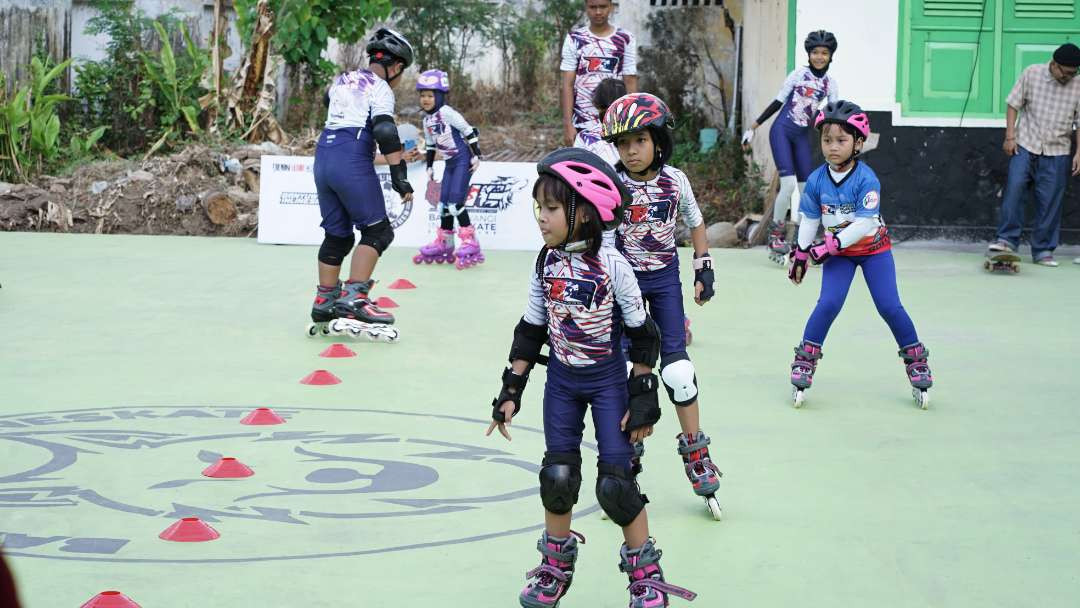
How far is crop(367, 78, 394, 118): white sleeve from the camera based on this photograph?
9.13 meters

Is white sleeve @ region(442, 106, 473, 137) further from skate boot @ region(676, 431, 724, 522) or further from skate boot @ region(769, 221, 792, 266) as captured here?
skate boot @ region(676, 431, 724, 522)

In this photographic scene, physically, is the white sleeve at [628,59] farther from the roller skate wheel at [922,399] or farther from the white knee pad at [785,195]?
the roller skate wheel at [922,399]

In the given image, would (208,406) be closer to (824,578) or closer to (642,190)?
(642,190)

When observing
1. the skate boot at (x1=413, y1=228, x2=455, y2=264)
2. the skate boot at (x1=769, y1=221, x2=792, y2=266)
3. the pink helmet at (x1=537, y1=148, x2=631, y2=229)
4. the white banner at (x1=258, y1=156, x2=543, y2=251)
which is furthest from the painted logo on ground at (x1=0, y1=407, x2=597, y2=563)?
the white banner at (x1=258, y1=156, x2=543, y2=251)

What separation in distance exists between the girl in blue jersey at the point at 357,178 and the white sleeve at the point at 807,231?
10.2 ft

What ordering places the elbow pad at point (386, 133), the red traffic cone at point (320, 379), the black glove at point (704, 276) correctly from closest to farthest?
the black glove at point (704, 276) < the red traffic cone at point (320, 379) < the elbow pad at point (386, 133)

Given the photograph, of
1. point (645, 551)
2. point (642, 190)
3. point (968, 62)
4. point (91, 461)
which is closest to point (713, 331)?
point (642, 190)

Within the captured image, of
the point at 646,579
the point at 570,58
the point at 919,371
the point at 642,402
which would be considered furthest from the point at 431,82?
the point at 646,579

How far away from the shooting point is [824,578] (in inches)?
174

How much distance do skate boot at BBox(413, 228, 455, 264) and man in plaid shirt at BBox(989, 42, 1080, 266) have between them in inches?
200

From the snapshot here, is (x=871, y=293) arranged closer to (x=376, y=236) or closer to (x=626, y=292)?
(x=626, y=292)

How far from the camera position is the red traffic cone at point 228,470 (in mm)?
5555

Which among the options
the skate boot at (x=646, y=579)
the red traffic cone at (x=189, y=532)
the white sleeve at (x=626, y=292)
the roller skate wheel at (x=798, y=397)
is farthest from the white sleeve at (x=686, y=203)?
the red traffic cone at (x=189, y=532)

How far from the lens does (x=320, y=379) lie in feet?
24.9
